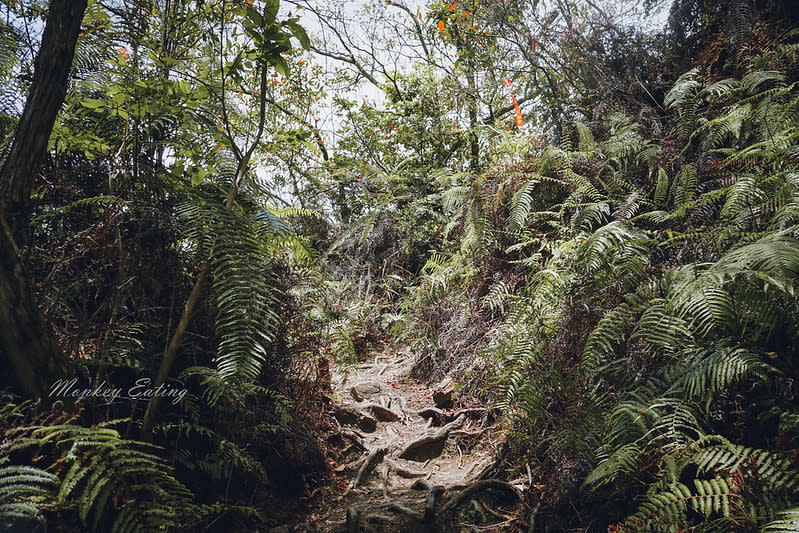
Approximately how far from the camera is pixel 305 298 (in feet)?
14.1

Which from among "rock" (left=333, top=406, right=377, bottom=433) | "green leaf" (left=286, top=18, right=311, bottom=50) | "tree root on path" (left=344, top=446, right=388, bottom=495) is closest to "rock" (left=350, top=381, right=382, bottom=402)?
"rock" (left=333, top=406, right=377, bottom=433)

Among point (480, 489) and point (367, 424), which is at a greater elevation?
point (367, 424)

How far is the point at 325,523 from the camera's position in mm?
3211

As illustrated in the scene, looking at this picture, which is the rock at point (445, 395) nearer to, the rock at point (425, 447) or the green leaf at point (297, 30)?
the rock at point (425, 447)

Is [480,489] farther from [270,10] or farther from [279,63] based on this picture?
[270,10]

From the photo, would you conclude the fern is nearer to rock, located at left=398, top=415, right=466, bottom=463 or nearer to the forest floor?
the forest floor

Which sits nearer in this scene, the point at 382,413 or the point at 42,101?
the point at 42,101

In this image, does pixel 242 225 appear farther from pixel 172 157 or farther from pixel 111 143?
pixel 111 143

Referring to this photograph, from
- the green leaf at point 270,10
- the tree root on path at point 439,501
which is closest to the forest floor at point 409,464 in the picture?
the tree root on path at point 439,501

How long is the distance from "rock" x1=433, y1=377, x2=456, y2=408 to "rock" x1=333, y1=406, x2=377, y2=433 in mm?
666

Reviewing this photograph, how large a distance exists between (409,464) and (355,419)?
811 mm

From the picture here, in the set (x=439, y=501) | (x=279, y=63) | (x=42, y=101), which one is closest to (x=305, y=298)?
(x=439, y=501)

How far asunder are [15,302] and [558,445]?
2936 mm

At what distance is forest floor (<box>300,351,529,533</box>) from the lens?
3.17m
